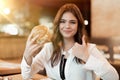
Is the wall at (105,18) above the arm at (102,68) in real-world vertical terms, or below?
above

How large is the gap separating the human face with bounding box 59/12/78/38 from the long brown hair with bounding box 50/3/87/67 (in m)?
0.02

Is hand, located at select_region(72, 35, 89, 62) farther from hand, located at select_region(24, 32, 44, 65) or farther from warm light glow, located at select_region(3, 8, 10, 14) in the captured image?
warm light glow, located at select_region(3, 8, 10, 14)

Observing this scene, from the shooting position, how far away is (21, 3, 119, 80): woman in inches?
39.7

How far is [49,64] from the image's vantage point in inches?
46.9

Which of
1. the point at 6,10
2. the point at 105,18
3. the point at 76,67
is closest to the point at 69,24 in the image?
the point at 76,67

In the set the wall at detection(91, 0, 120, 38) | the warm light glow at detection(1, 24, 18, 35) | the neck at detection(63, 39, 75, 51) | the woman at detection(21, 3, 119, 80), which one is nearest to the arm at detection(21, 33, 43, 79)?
the woman at detection(21, 3, 119, 80)

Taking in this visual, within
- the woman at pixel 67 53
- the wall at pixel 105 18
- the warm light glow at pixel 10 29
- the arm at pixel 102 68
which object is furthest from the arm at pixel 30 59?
the warm light glow at pixel 10 29

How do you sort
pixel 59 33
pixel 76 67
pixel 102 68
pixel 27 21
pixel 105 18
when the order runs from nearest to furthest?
pixel 102 68, pixel 76 67, pixel 59 33, pixel 105 18, pixel 27 21

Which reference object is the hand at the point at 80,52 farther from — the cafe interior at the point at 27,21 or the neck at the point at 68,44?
the cafe interior at the point at 27,21

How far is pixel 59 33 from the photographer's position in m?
1.19

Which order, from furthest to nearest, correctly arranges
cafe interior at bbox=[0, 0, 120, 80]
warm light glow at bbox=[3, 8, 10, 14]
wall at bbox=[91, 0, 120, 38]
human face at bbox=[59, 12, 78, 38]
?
1. warm light glow at bbox=[3, 8, 10, 14]
2. cafe interior at bbox=[0, 0, 120, 80]
3. wall at bbox=[91, 0, 120, 38]
4. human face at bbox=[59, 12, 78, 38]

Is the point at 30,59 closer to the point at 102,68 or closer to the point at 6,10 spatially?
the point at 102,68

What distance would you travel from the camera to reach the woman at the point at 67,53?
1.01 metres

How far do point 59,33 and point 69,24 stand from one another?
11cm
